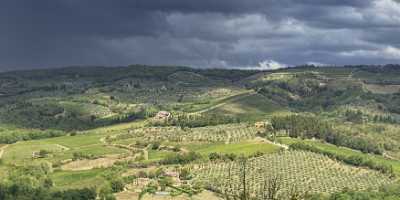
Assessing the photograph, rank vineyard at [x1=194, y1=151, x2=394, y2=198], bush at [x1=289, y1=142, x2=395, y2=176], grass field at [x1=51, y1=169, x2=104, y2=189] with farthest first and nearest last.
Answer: bush at [x1=289, y1=142, x2=395, y2=176], grass field at [x1=51, y1=169, x2=104, y2=189], vineyard at [x1=194, y1=151, x2=394, y2=198]

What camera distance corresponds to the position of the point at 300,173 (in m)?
167

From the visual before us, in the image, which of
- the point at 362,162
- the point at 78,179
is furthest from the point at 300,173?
the point at 78,179

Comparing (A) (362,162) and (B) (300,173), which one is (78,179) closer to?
(B) (300,173)

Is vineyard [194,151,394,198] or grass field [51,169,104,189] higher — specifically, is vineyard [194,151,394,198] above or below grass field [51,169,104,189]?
above

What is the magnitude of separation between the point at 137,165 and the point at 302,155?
2161 inches

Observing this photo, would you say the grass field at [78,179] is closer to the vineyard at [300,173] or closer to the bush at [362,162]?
the vineyard at [300,173]

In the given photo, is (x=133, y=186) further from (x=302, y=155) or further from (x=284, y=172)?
(x=302, y=155)

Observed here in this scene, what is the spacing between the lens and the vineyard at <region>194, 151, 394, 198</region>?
6038 inches

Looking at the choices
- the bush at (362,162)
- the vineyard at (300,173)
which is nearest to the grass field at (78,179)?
the vineyard at (300,173)

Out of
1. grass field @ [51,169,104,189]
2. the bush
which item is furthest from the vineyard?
grass field @ [51,169,104,189]

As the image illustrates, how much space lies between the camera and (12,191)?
15362 cm

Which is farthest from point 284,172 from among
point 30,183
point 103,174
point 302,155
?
point 30,183

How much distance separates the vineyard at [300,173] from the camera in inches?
6038

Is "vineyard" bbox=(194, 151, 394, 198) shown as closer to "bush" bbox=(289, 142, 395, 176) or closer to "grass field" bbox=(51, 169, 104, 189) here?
"bush" bbox=(289, 142, 395, 176)
